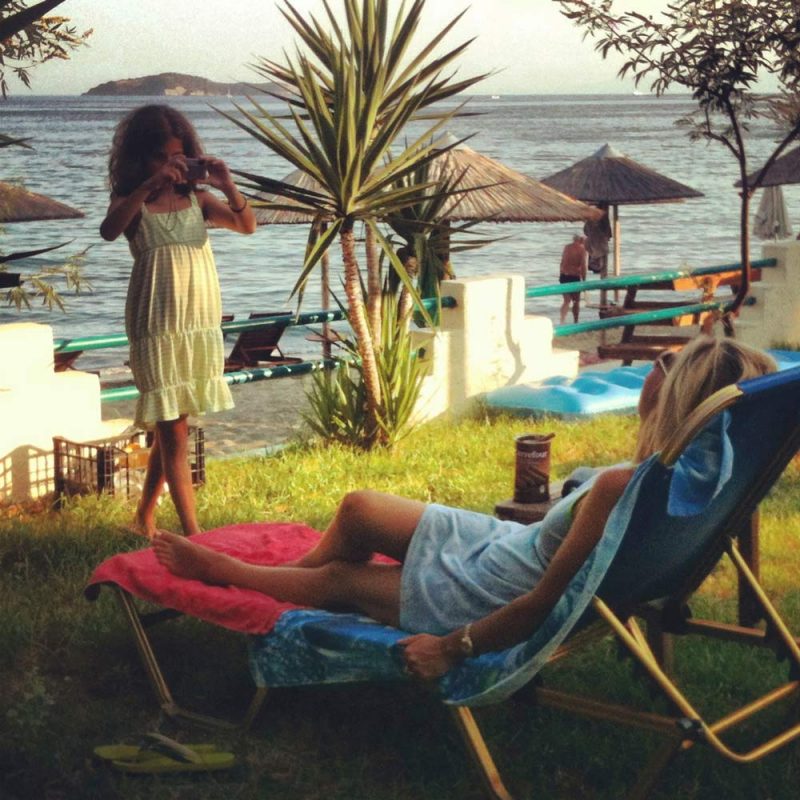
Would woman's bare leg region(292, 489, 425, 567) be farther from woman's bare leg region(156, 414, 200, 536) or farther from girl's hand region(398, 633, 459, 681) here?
woman's bare leg region(156, 414, 200, 536)

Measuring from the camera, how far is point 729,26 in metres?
13.0

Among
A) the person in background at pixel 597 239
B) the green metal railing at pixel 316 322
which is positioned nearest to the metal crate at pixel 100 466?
the green metal railing at pixel 316 322

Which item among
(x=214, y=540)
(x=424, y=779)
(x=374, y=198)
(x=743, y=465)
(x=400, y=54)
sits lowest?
(x=424, y=779)

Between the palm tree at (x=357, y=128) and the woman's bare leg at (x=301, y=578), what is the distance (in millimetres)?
3333

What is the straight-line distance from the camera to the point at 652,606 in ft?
13.5

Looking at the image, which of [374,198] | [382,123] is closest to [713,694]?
[374,198]

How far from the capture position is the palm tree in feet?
25.7

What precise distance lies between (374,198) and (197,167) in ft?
7.21

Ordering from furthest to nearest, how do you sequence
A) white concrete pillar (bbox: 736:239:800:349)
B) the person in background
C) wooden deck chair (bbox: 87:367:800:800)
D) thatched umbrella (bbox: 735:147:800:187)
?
the person in background
thatched umbrella (bbox: 735:147:800:187)
white concrete pillar (bbox: 736:239:800:349)
wooden deck chair (bbox: 87:367:800:800)

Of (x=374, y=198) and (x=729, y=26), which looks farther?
(x=729, y=26)

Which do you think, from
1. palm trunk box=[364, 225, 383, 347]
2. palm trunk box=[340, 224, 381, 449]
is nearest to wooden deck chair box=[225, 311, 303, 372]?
palm trunk box=[364, 225, 383, 347]

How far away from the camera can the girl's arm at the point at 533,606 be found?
3535 mm

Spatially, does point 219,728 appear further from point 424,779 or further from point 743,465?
point 743,465

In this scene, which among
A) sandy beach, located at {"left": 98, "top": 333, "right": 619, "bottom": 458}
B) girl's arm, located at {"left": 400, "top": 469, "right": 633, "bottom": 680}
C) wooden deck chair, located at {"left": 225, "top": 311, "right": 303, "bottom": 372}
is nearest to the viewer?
girl's arm, located at {"left": 400, "top": 469, "right": 633, "bottom": 680}
